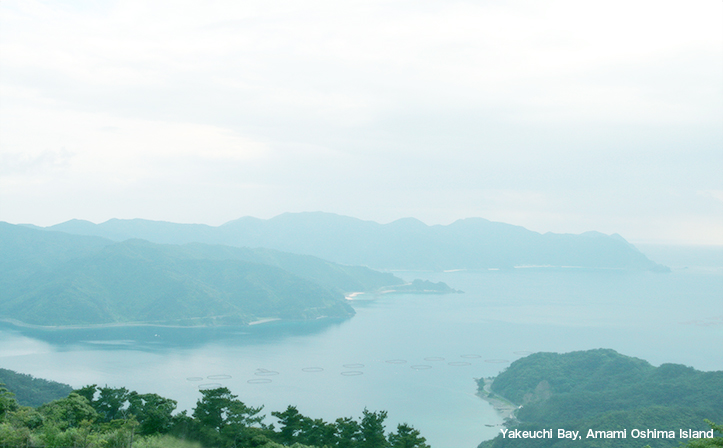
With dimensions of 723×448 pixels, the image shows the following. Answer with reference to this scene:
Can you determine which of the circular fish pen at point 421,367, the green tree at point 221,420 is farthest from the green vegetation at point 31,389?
the circular fish pen at point 421,367

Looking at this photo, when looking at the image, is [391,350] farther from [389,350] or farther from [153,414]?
[153,414]

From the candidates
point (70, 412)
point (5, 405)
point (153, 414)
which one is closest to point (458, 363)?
point (153, 414)

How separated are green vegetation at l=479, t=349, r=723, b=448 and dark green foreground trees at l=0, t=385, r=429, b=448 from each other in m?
16.2

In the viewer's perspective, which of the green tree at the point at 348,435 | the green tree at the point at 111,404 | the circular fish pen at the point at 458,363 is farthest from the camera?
the circular fish pen at the point at 458,363

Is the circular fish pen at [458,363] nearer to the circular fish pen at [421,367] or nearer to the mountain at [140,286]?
the circular fish pen at [421,367]

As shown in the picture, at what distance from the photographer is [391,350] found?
7288 cm

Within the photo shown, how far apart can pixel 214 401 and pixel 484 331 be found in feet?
240

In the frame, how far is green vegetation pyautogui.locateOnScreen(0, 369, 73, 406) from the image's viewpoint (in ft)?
131

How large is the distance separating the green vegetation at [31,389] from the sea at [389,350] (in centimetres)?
454

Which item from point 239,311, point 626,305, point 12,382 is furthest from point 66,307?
point 626,305

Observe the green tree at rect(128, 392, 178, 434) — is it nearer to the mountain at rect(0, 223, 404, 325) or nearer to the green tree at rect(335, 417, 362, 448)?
the green tree at rect(335, 417, 362, 448)

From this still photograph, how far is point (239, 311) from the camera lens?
10412cm

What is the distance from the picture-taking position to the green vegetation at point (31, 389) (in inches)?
1567

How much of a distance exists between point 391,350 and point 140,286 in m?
57.8
